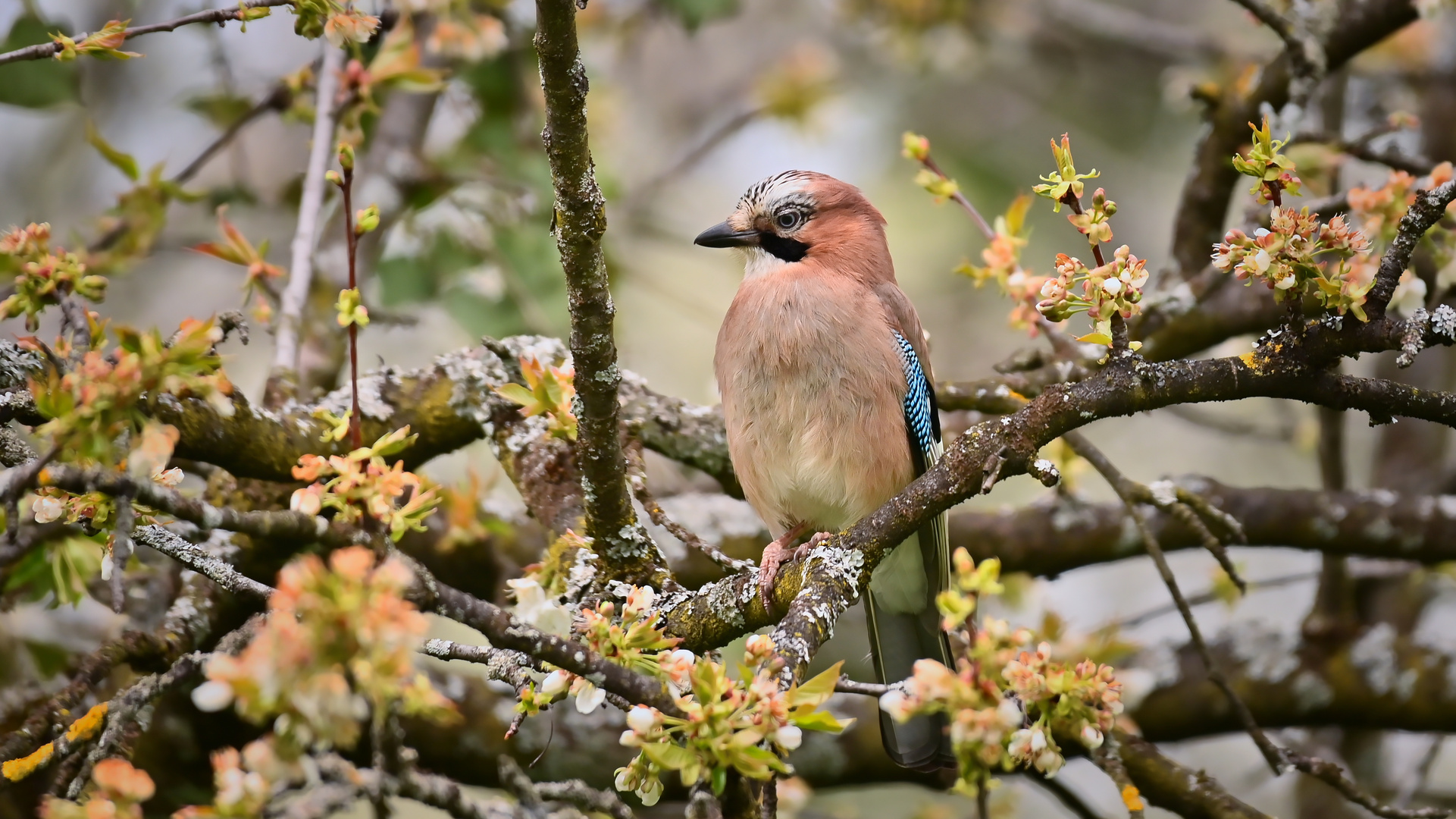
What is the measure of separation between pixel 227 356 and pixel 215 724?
2033 millimetres

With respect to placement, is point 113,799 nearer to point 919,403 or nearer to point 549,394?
point 549,394

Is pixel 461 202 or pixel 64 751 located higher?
pixel 461 202

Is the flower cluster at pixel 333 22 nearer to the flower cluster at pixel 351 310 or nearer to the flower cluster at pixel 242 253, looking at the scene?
the flower cluster at pixel 351 310

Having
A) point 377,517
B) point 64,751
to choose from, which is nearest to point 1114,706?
point 377,517

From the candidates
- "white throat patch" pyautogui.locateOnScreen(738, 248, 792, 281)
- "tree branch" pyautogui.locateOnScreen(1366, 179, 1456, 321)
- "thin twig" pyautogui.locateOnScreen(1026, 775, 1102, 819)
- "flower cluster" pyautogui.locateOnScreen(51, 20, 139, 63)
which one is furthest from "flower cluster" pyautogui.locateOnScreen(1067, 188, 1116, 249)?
"thin twig" pyautogui.locateOnScreen(1026, 775, 1102, 819)

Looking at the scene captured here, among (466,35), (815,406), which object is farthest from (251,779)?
(466,35)

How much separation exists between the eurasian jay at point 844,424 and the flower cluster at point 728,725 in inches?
56.0

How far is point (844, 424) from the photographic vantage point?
3318mm

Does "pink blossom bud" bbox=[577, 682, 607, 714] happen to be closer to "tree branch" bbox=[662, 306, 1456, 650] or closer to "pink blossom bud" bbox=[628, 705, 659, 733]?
"pink blossom bud" bbox=[628, 705, 659, 733]

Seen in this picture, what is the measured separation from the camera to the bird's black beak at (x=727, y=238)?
12.6 feet

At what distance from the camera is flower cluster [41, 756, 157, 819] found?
127cm

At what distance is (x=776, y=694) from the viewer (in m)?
1.60

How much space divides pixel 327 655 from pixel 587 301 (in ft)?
3.82

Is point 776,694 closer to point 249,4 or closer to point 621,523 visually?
point 621,523
